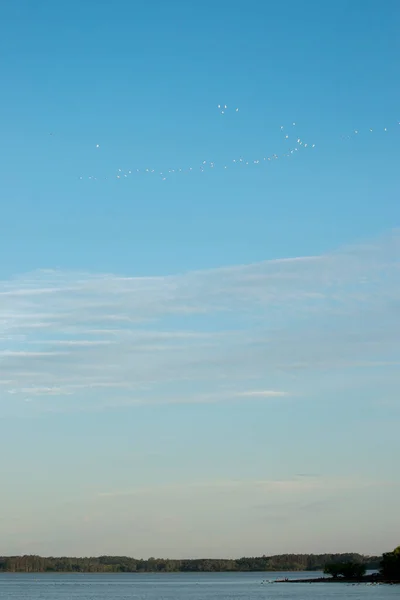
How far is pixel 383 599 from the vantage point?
184375 millimetres

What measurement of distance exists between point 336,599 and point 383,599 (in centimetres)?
1773

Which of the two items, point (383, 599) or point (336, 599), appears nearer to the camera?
point (383, 599)

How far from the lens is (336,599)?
199875 millimetres
